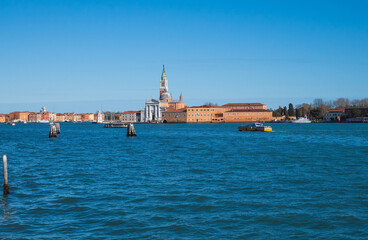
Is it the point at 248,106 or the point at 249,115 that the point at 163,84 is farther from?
the point at 249,115

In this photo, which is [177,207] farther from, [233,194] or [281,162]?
[281,162]

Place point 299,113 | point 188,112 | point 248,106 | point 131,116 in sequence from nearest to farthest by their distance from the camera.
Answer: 1. point 188,112
2. point 299,113
3. point 248,106
4. point 131,116

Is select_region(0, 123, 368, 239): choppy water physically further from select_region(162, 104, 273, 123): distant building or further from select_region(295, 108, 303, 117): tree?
select_region(295, 108, 303, 117): tree

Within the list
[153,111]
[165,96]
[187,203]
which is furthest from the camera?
[165,96]

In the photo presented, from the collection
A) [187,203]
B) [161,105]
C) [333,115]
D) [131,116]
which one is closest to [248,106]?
[333,115]

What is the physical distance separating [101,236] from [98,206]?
1.95 m

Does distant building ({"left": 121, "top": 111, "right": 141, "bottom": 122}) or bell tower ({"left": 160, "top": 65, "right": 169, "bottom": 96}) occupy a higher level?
bell tower ({"left": 160, "top": 65, "right": 169, "bottom": 96})

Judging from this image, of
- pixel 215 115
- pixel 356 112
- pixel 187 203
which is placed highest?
pixel 356 112

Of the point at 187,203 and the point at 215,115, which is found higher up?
the point at 215,115

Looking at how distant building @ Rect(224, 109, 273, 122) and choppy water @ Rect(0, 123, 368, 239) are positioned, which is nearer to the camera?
choppy water @ Rect(0, 123, 368, 239)

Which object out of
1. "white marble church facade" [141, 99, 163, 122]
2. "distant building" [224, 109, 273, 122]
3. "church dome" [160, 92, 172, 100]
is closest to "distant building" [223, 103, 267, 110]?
"distant building" [224, 109, 273, 122]

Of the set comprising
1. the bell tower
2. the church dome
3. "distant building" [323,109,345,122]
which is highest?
the bell tower

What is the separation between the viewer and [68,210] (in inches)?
328

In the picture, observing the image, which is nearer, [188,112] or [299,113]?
[188,112]
